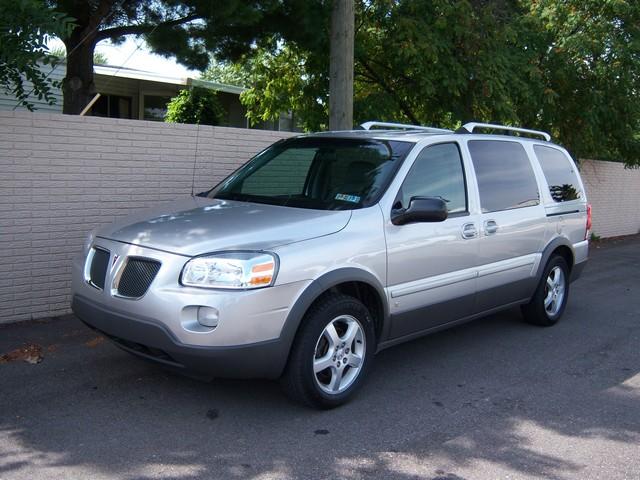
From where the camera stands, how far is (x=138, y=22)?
8.33m

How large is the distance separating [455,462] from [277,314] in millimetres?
1335

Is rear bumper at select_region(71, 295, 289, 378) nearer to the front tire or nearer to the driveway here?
the front tire

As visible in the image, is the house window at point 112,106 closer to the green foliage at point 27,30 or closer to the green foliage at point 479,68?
the green foliage at point 479,68

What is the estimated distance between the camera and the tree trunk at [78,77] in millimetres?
8391

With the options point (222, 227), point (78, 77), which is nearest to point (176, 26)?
point (78, 77)

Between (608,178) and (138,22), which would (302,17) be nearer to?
(138,22)

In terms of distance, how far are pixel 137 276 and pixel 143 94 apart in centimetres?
1306

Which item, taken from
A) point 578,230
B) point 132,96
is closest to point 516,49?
point 578,230

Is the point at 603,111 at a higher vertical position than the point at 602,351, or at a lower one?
higher

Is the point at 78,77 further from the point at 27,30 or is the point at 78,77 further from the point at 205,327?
the point at 205,327

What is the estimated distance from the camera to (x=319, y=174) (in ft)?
17.6

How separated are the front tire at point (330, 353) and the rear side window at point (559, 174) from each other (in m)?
3.20

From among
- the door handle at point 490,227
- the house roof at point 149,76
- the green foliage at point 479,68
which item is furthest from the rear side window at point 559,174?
the house roof at point 149,76

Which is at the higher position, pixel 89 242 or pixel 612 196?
pixel 612 196
